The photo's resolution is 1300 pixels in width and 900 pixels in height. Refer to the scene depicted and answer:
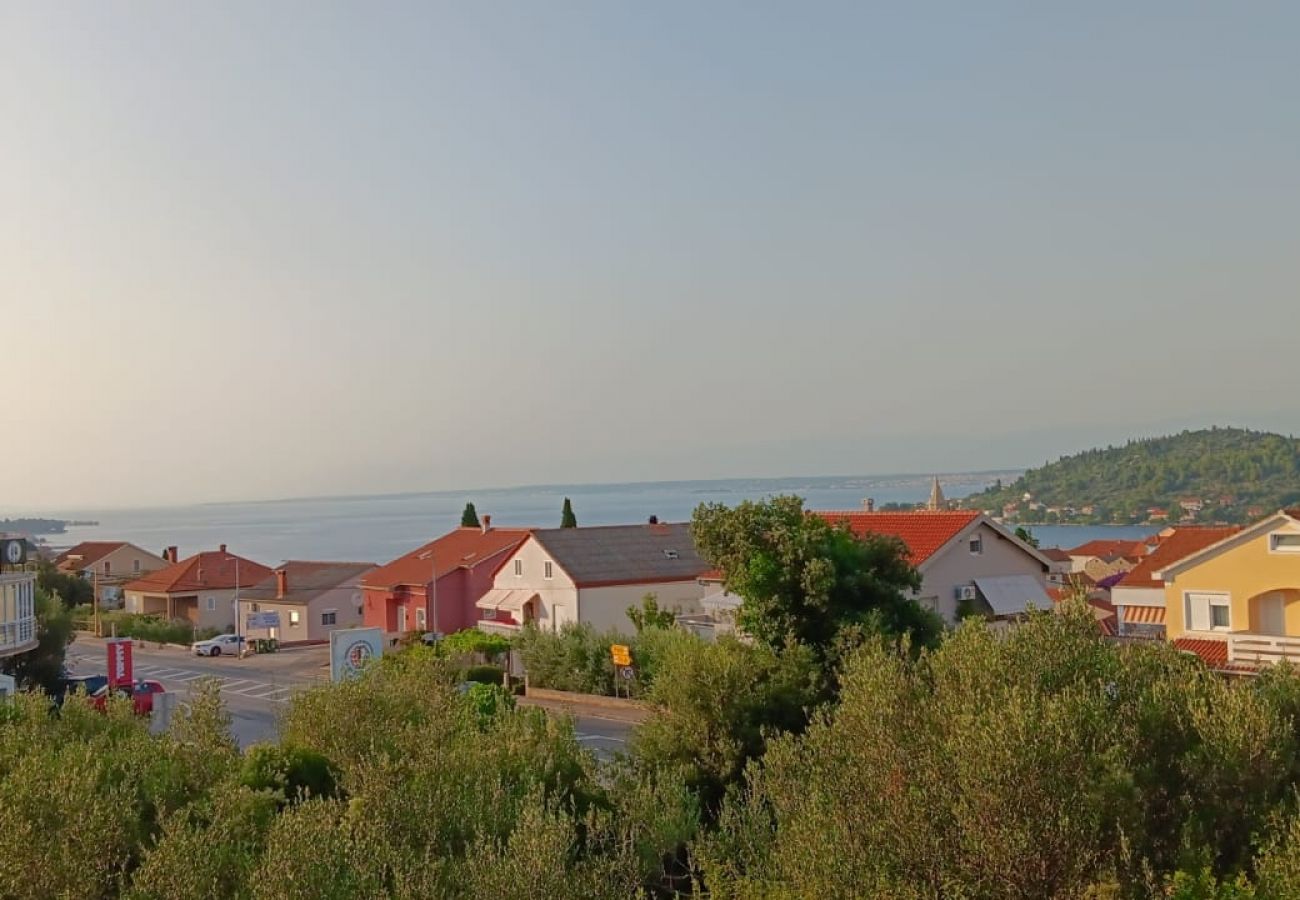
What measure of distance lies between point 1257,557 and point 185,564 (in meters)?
64.4

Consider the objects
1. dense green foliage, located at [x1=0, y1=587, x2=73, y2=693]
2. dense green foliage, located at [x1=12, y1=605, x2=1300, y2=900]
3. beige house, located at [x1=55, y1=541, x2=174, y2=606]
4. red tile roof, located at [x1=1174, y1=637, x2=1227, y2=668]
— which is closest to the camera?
dense green foliage, located at [x1=12, y1=605, x2=1300, y2=900]

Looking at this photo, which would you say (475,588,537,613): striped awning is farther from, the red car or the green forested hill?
the green forested hill

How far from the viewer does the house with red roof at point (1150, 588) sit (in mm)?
37656

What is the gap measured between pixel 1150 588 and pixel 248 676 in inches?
1356

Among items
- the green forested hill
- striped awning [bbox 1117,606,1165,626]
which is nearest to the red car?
striped awning [bbox 1117,606,1165,626]

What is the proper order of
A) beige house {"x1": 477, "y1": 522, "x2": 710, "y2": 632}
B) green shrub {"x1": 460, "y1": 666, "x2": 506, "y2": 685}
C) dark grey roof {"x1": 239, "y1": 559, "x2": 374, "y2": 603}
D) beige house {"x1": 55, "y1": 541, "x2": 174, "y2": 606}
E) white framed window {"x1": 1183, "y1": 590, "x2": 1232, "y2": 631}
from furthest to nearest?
beige house {"x1": 55, "y1": 541, "x2": 174, "y2": 606} < dark grey roof {"x1": 239, "y1": 559, "x2": 374, "y2": 603} < beige house {"x1": 477, "y1": 522, "x2": 710, "y2": 632} < green shrub {"x1": 460, "y1": 666, "x2": 506, "y2": 685} < white framed window {"x1": 1183, "y1": 590, "x2": 1232, "y2": 631}

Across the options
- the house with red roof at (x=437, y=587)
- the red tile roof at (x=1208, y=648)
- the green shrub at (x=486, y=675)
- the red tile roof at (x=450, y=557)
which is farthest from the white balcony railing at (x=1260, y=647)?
the red tile roof at (x=450, y=557)

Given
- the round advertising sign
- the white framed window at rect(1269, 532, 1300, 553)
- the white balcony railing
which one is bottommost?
the white balcony railing

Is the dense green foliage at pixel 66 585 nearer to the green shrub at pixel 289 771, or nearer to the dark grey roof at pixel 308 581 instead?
the dark grey roof at pixel 308 581

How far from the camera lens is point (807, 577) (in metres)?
27.1

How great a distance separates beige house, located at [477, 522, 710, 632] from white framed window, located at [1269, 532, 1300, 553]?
20.7 meters

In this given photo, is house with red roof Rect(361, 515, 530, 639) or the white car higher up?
house with red roof Rect(361, 515, 530, 639)

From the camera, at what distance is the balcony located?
36.1 meters

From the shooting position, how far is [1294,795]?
10414mm
